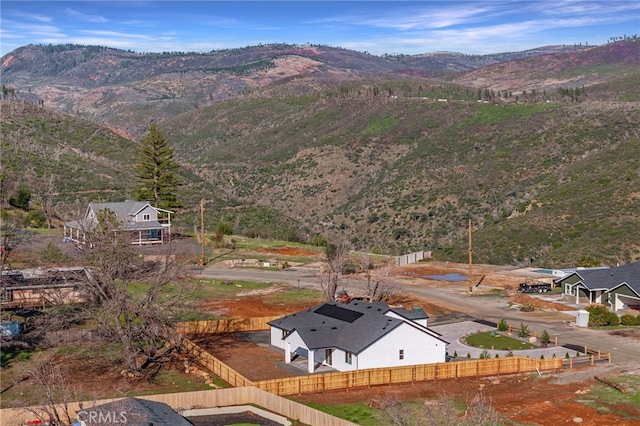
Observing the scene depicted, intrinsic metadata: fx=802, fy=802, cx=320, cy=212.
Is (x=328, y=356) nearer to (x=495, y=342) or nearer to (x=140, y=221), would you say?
(x=495, y=342)

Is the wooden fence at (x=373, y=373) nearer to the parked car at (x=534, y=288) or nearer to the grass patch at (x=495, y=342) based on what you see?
the grass patch at (x=495, y=342)

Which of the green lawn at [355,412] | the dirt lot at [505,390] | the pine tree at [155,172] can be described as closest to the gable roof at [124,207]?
the pine tree at [155,172]

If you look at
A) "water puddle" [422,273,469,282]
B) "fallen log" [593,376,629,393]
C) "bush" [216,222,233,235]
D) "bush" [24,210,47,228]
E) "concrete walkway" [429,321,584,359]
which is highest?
"bush" [24,210,47,228]

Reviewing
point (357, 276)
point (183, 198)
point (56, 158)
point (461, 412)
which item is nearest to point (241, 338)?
point (461, 412)

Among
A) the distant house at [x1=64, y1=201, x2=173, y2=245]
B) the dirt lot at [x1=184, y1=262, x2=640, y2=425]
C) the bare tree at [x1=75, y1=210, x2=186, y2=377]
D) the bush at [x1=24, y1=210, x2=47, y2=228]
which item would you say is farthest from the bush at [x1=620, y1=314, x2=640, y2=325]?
the bush at [x1=24, y1=210, x2=47, y2=228]

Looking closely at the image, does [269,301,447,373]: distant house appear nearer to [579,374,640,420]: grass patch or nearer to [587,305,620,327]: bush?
[579,374,640,420]: grass patch

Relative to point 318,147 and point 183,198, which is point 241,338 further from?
point 318,147
